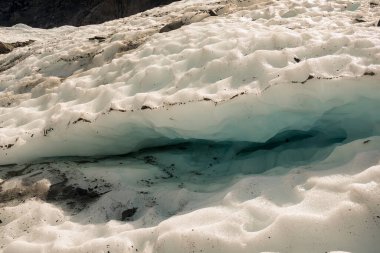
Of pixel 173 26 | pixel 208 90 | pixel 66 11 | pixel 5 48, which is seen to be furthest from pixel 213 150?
pixel 66 11

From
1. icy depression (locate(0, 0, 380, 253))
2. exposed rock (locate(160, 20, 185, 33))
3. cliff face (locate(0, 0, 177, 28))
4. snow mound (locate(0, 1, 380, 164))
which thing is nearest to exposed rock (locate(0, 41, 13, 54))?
snow mound (locate(0, 1, 380, 164))

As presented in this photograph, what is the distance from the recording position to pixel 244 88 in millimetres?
3352

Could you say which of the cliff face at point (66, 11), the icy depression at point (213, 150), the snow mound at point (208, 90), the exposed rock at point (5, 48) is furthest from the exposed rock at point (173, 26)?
the cliff face at point (66, 11)

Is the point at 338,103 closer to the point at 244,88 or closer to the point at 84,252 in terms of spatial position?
the point at 244,88

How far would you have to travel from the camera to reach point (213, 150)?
3.88 meters

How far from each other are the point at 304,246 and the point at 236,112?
1.39 meters

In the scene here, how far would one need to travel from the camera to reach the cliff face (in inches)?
882

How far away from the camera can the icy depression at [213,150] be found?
239 cm

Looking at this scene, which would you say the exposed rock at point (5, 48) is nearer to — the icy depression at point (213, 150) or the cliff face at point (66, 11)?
the icy depression at point (213, 150)

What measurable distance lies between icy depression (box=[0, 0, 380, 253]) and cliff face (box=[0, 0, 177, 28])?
59.5 ft

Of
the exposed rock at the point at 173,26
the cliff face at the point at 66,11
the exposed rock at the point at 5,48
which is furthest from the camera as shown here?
the cliff face at the point at 66,11

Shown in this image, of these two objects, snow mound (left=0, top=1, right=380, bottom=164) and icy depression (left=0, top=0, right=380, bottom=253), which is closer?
icy depression (left=0, top=0, right=380, bottom=253)

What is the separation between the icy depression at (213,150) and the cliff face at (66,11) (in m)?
18.1

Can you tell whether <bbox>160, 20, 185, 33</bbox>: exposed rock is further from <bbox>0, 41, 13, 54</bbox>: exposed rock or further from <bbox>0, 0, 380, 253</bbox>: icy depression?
<bbox>0, 41, 13, 54</bbox>: exposed rock
